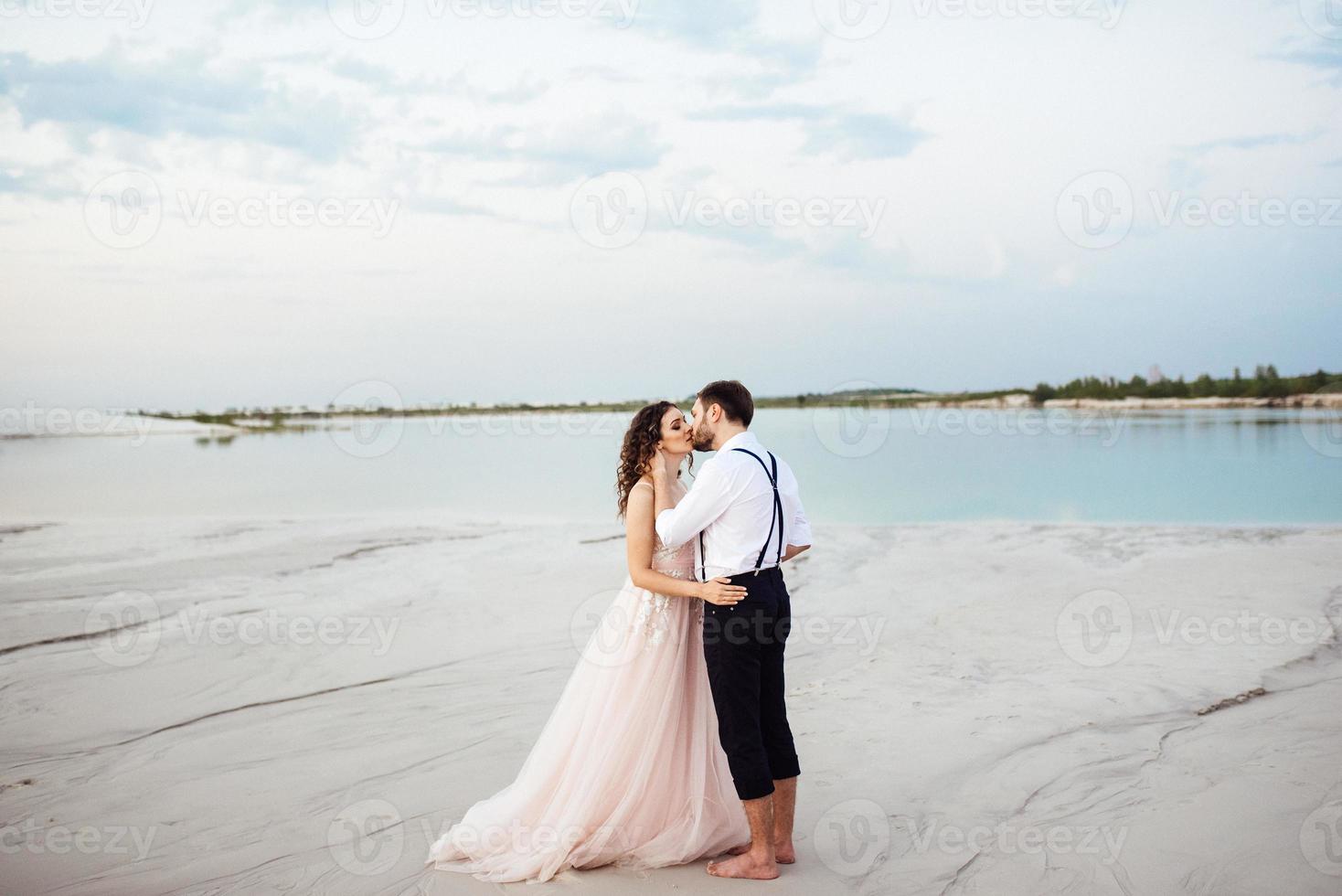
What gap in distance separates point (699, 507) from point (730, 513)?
0.52 ft

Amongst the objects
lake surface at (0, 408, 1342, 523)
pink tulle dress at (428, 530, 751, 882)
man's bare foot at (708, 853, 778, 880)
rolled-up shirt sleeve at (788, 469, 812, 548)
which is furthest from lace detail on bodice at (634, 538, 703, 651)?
lake surface at (0, 408, 1342, 523)

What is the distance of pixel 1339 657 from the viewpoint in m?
6.90

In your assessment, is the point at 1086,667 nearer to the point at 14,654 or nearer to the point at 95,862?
the point at 95,862

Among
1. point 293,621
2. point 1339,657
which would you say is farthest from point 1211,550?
point 293,621

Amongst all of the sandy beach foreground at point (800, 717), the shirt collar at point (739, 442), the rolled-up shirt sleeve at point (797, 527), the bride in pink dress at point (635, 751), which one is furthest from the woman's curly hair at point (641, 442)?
the sandy beach foreground at point (800, 717)

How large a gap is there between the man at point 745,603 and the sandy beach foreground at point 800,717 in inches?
17.7

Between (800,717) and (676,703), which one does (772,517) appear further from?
(800,717)

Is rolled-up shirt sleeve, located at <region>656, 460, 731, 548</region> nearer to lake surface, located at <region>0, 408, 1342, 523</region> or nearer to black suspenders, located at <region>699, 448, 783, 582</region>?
black suspenders, located at <region>699, 448, 783, 582</region>

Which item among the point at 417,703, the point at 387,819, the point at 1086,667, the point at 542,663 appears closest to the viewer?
the point at 387,819

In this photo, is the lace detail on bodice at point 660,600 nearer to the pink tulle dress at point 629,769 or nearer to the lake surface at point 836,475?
the pink tulle dress at point 629,769

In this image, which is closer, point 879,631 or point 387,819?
point 387,819

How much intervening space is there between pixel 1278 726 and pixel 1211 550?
22.1 feet

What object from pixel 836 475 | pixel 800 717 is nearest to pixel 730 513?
pixel 800 717

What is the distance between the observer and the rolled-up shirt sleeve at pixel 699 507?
3.62 meters
